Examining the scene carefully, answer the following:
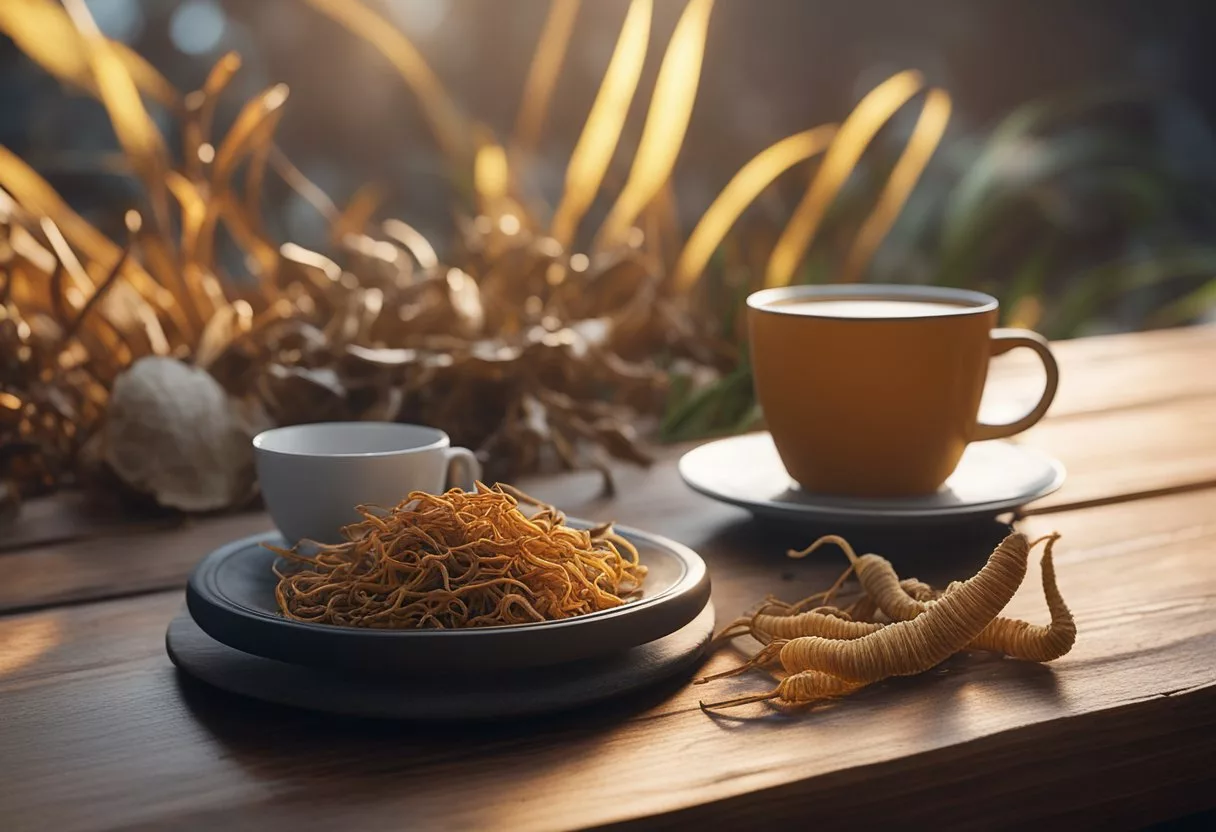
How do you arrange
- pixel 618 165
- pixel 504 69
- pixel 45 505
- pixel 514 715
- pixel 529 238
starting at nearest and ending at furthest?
1. pixel 514 715
2. pixel 45 505
3. pixel 529 238
4. pixel 618 165
5. pixel 504 69

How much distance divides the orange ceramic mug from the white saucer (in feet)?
0.06

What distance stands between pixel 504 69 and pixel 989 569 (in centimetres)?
210

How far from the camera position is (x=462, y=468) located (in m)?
0.70

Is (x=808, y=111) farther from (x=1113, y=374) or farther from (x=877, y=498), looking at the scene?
(x=877, y=498)

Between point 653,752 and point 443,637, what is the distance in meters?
0.08

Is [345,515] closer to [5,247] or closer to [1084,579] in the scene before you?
[1084,579]

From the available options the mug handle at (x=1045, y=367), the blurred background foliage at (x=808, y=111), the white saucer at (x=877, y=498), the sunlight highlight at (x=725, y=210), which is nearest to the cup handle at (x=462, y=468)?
the white saucer at (x=877, y=498)

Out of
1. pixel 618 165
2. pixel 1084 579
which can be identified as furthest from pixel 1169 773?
pixel 618 165

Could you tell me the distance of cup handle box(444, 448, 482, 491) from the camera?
69cm

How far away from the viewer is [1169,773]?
51 cm

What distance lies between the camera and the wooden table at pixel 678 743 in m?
0.43

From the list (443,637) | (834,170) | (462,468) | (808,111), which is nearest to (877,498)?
(462,468)

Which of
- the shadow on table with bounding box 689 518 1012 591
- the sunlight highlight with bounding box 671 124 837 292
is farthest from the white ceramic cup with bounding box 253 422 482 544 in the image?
the sunlight highlight with bounding box 671 124 837 292

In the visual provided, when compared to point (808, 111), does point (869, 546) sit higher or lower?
lower
